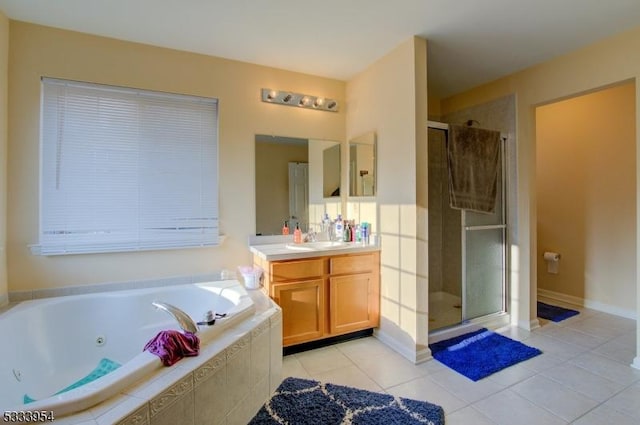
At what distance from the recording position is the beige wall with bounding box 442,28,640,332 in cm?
251

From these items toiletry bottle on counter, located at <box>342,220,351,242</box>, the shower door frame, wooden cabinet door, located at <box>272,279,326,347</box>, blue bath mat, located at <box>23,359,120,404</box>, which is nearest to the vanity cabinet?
wooden cabinet door, located at <box>272,279,326,347</box>

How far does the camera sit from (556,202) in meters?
3.74

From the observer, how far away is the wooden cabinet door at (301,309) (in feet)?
7.91

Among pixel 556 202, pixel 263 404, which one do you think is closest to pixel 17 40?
pixel 263 404

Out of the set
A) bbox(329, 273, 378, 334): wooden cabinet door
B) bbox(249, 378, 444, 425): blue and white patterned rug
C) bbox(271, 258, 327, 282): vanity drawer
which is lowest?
bbox(249, 378, 444, 425): blue and white patterned rug

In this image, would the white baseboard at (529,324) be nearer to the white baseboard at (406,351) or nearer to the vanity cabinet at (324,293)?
the white baseboard at (406,351)

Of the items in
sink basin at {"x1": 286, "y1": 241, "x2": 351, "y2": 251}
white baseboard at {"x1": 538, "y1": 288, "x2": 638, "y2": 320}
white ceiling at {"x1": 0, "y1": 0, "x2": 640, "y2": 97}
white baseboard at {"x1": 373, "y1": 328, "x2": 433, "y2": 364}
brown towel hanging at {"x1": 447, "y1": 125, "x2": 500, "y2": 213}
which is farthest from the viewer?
white baseboard at {"x1": 538, "y1": 288, "x2": 638, "y2": 320}

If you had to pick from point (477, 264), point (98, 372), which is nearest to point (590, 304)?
point (477, 264)

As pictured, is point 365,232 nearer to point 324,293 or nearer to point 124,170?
point 324,293

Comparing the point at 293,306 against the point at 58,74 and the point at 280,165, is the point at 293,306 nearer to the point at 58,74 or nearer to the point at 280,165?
the point at 280,165

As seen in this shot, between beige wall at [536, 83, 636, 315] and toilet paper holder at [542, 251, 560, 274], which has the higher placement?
beige wall at [536, 83, 636, 315]

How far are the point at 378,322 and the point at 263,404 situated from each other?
1282mm

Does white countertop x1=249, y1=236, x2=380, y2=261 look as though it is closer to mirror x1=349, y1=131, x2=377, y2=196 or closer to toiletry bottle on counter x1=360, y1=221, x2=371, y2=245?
toiletry bottle on counter x1=360, y1=221, x2=371, y2=245

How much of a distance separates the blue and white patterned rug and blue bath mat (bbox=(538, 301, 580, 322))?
87.0 inches
